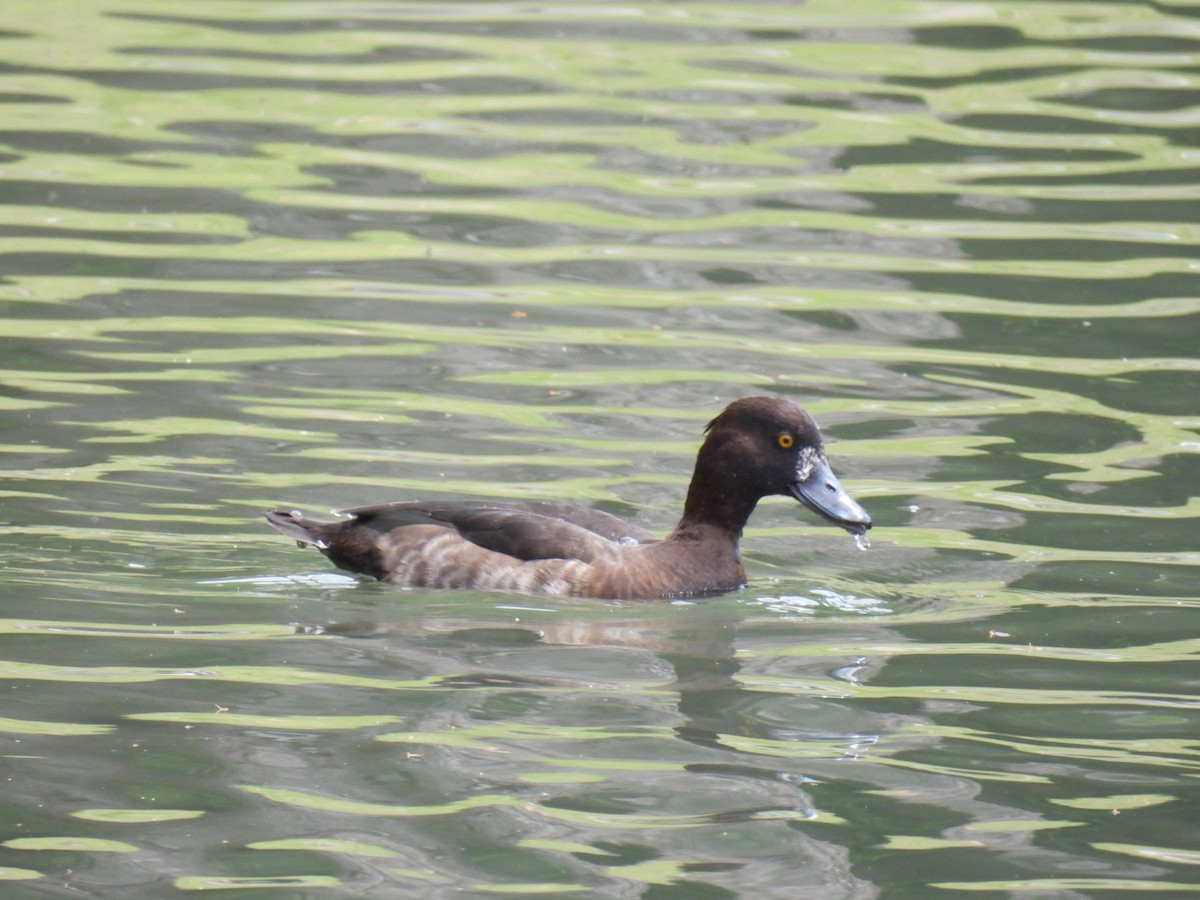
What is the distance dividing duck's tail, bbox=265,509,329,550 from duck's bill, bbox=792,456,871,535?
2.04 metres

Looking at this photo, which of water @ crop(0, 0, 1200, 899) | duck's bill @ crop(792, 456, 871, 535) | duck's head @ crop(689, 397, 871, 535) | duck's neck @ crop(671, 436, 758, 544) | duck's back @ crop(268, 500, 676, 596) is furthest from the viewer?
duck's neck @ crop(671, 436, 758, 544)

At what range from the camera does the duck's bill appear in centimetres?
873

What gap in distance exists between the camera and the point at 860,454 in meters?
10.2

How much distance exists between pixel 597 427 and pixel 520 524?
78.8 inches

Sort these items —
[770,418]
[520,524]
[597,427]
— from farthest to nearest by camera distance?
[597,427] < [770,418] < [520,524]

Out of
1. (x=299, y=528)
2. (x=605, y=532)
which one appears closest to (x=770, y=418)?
(x=605, y=532)

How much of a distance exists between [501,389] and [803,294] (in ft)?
8.17

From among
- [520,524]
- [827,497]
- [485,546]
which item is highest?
[827,497]

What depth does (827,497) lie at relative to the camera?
885 cm

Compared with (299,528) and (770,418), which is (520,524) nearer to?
(299,528)

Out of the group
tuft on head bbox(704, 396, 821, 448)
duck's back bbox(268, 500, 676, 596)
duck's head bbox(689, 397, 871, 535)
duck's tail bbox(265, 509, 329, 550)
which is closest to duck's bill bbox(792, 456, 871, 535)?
duck's head bbox(689, 397, 871, 535)

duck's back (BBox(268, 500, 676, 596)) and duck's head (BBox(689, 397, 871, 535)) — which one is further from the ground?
duck's head (BBox(689, 397, 871, 535))

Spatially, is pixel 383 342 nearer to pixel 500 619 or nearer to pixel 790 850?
pixel 500 619

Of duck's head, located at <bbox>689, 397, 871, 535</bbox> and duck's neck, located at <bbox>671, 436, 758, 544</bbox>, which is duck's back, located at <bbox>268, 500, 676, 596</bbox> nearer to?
duck's neck, located at <bbox>671, 436, 758, 544</bbox>
